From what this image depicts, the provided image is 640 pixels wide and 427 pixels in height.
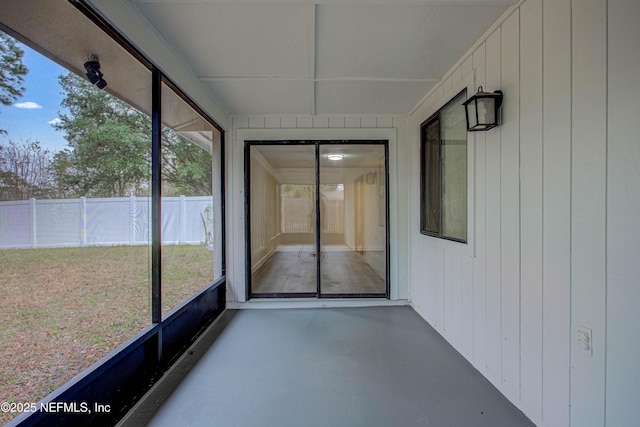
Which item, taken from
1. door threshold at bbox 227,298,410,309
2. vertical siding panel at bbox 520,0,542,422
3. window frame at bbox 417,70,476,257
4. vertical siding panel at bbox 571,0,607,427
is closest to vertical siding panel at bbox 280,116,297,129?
window frame at bbox 417,70,476,257

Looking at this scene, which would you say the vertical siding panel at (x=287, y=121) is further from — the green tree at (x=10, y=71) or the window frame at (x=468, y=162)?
the green tree at (x=10, y=71)

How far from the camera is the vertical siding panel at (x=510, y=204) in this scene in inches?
73.4

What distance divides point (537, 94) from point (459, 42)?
36.6 inches

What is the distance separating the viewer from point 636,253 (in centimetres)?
118

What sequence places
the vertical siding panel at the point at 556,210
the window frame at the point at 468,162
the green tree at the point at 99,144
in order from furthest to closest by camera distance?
the window frame at the point at 468,162 → the green tree at the point at 99,144 → the vertical siding panel at the point at 556,210

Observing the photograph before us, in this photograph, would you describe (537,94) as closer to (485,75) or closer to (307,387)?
(485,75)

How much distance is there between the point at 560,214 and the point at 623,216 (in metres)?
0.30

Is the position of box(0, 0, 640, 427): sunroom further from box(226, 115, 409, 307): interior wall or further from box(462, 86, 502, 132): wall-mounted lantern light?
box(226, 115, 409, 307): interior wall

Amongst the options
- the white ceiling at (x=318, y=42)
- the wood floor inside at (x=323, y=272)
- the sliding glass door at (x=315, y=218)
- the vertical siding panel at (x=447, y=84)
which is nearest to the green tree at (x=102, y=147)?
the white ceiling at (x=318, y=42)

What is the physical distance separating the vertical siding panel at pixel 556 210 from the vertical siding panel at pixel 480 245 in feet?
1.92

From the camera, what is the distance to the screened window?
2596 millimetres

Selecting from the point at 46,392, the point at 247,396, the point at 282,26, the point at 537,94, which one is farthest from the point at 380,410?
the point at 282,26

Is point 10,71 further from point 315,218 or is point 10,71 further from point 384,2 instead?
point 315,218

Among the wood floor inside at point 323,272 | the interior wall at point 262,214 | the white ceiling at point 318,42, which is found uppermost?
the white ceiling at point 318,42
